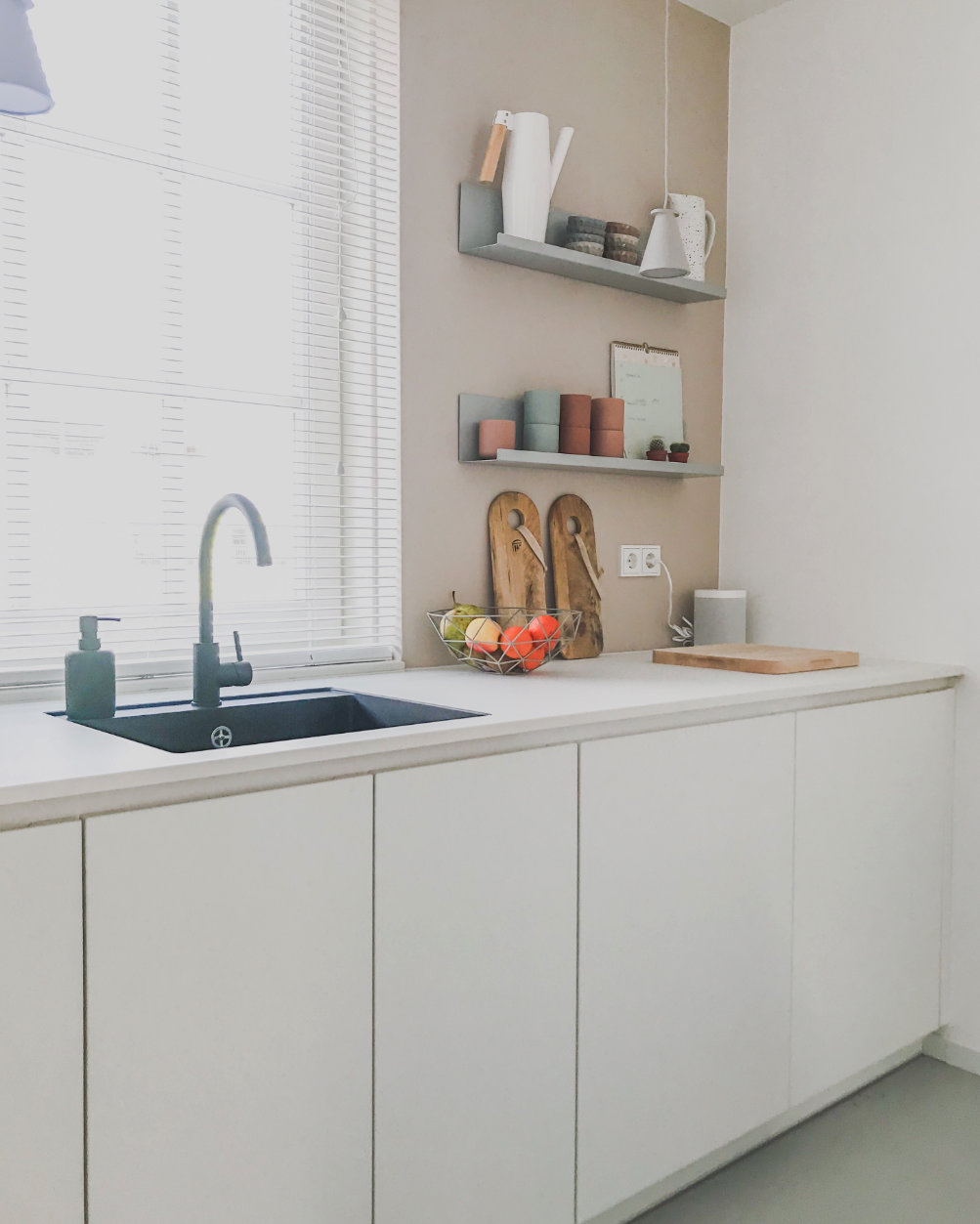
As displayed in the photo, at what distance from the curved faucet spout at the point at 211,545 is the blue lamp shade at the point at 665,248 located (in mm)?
1214

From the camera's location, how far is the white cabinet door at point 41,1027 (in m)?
1.15

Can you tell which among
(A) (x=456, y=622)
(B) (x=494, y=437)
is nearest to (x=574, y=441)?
(B) (x=494, y=437)

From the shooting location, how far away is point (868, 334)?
2680 millimetres

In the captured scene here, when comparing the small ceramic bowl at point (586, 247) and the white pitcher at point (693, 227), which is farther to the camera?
the white pitcher at point (693, 227)

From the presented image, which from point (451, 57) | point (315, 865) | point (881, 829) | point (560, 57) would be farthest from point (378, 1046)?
point (560, 57)

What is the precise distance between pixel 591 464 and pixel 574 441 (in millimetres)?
70

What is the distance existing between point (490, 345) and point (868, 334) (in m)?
0.98

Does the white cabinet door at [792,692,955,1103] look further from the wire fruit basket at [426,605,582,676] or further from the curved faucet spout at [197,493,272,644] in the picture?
Answer: the curved faucet spout at [197,493,272,644]

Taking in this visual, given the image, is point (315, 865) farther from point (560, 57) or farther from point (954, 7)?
point (954, 7)

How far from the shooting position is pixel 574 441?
2.47 m

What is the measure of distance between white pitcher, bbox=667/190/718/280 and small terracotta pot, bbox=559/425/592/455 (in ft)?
1.87

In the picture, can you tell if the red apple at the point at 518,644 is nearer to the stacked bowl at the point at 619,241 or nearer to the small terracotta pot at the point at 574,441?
the small terracotta pot at the point at 574,441

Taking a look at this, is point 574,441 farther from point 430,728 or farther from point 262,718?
point 430,728

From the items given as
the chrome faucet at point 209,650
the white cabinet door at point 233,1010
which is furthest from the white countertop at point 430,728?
the chrome faucet at point 209,650
